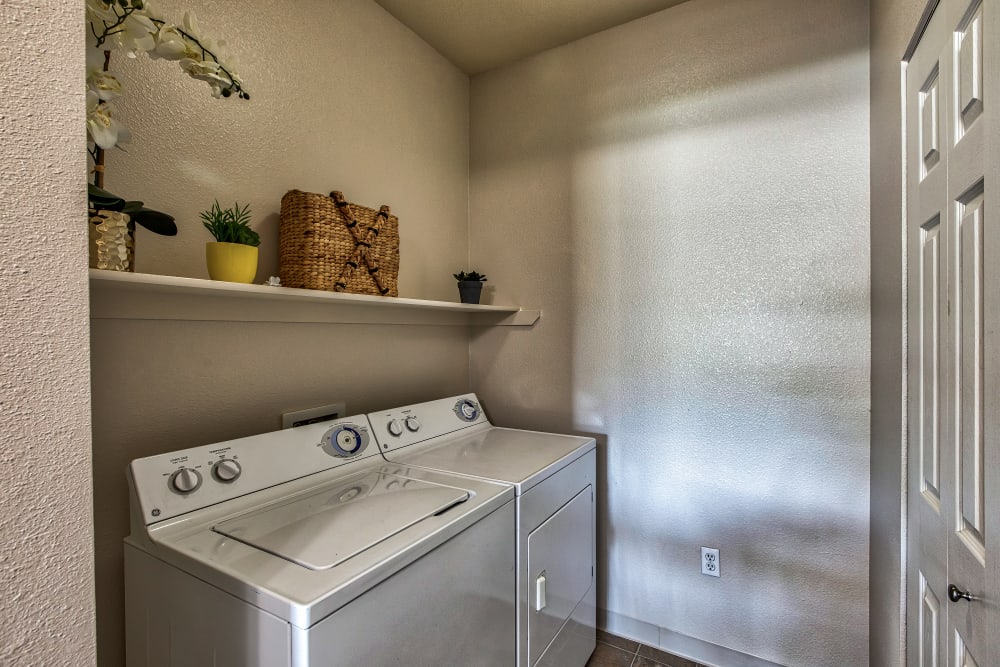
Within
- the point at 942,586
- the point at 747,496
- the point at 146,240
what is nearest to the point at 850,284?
the point at 747,496

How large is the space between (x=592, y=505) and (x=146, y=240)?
1711 millimetres

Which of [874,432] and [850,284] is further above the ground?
[850,284]

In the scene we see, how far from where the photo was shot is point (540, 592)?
56.2 inches

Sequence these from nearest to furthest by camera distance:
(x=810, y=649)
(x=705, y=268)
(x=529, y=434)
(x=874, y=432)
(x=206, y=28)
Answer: (x=206, y=28), (x=874, y=432), (x=810, y=649), (x=705, y=268), (x=529, y=434)

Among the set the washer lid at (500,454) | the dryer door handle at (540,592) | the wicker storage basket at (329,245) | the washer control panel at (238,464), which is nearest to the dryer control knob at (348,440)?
the washer control panel at (238,464)

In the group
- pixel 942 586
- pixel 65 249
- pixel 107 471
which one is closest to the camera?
pixel 65 249

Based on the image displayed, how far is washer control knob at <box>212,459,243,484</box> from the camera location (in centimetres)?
115

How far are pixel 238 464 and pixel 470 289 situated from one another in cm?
118

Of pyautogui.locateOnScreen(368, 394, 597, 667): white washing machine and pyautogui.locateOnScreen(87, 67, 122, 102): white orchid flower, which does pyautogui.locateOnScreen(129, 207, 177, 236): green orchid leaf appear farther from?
pyautogui.locateOnScreen(368, 394, 597, 667): white washing machine

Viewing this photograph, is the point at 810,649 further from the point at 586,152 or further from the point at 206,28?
the point at 206,28

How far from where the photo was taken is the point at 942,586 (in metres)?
0.89

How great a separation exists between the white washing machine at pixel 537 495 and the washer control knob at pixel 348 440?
9cm

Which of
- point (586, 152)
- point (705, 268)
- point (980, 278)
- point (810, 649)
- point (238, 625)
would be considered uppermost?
point (586, 152)

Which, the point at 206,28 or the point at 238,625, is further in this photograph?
the point at 206,28
